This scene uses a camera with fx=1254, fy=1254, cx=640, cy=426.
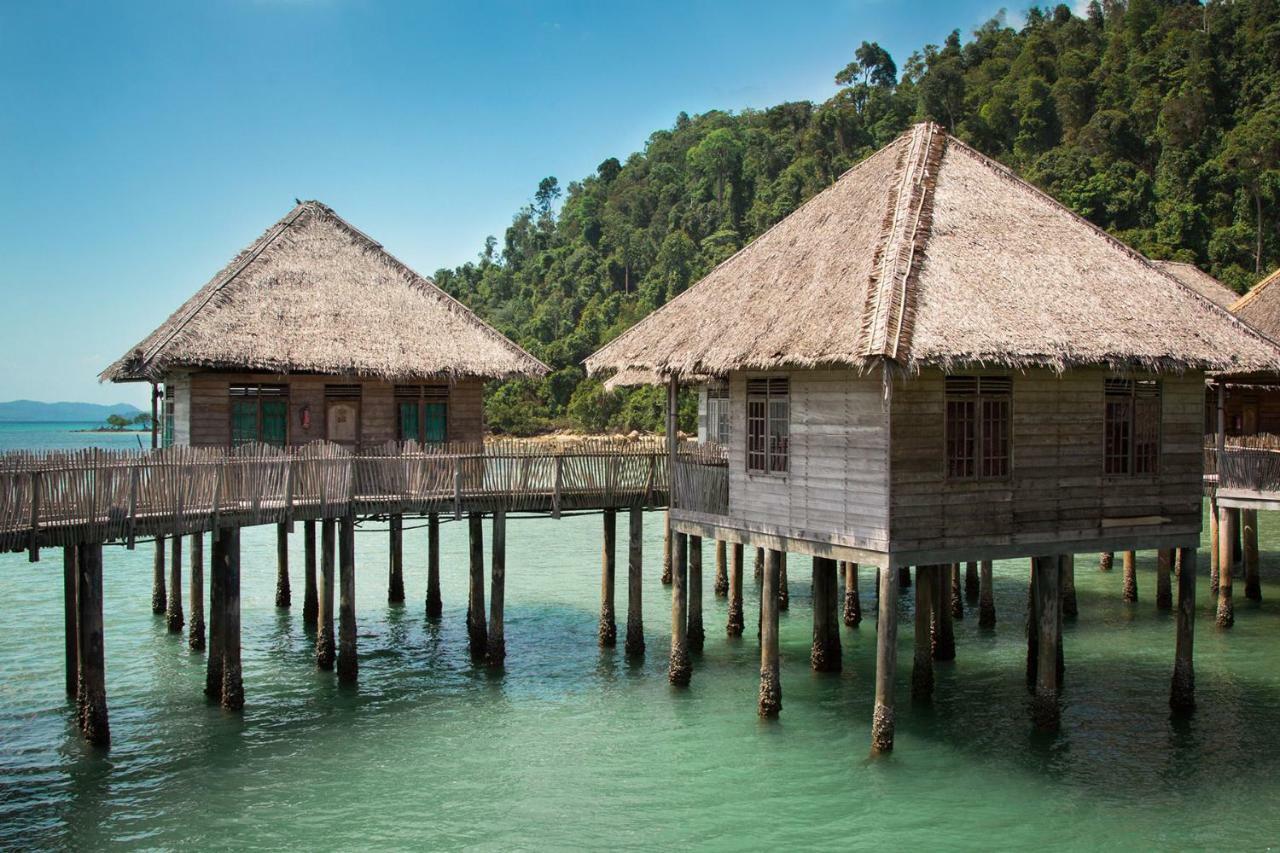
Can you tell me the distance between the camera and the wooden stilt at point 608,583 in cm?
2261

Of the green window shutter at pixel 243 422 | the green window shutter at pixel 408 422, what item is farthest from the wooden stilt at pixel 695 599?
the green window shutter at pixel 243 422

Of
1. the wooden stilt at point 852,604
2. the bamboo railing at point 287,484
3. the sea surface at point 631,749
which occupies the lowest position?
the sea surface at point 631,749

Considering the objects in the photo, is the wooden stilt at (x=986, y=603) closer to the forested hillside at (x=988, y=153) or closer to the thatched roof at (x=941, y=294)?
the thatched roof at (x=941, y=294)

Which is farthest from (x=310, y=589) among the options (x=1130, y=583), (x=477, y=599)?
(x=1130, y=583)

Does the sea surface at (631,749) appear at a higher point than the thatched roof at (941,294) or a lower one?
lower

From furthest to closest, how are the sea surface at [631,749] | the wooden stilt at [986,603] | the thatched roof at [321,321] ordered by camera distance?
the wooden stilt at [986,603] → the thatched roof at [321,321] → the sea surface at [631,749]

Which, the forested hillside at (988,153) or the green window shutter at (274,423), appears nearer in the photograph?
the green window shutter at (274,423)

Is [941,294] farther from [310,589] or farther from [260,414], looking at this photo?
[310,589]

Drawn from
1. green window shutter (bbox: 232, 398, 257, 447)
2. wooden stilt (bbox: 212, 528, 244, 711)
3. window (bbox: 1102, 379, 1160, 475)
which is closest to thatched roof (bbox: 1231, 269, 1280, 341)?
window (bbox: 1102, 379, 1160, 475)

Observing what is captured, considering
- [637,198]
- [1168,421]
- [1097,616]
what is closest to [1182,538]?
[1168,421]

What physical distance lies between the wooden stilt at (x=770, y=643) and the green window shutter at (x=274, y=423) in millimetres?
→ 9572

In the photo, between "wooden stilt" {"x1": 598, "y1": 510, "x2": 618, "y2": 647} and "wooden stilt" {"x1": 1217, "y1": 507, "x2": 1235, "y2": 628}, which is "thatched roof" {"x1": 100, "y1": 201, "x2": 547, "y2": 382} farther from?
"wooden stilt" {"x1": 1217, "y1": 507, "x2": 1235, "y2": 628}

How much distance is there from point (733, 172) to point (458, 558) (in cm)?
6313

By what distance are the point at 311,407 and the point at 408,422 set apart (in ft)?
6.17
